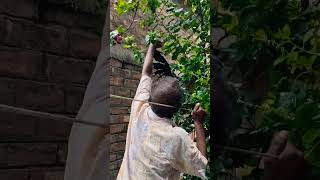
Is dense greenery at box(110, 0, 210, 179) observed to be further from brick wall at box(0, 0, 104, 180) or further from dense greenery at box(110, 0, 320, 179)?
brick wall at box(0, 0, 104, 180)

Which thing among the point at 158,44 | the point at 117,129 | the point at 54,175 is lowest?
the point at 54,175

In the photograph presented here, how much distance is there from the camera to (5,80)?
3.20ft

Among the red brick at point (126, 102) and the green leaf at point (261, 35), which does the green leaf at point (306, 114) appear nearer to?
the green leaf at point (261, 35)

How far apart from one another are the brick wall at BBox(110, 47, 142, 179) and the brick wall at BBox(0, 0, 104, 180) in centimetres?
7

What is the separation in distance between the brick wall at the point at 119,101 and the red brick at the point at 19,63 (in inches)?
7.9

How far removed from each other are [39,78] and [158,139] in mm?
331

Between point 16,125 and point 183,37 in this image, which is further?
point 183,37

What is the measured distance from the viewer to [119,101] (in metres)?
1.14

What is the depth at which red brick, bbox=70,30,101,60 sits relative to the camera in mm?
1105

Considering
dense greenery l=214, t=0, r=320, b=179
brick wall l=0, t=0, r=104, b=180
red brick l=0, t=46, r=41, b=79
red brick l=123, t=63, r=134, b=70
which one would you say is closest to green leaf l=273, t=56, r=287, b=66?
dense greenery l=214, t=0, r=320, b=179

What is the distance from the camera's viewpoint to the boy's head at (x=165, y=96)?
45.0 inches

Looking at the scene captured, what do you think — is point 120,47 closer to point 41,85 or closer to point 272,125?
point 41,85

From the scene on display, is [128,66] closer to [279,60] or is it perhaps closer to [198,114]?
[198,114]

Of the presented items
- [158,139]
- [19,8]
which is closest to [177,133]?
[158,139]
